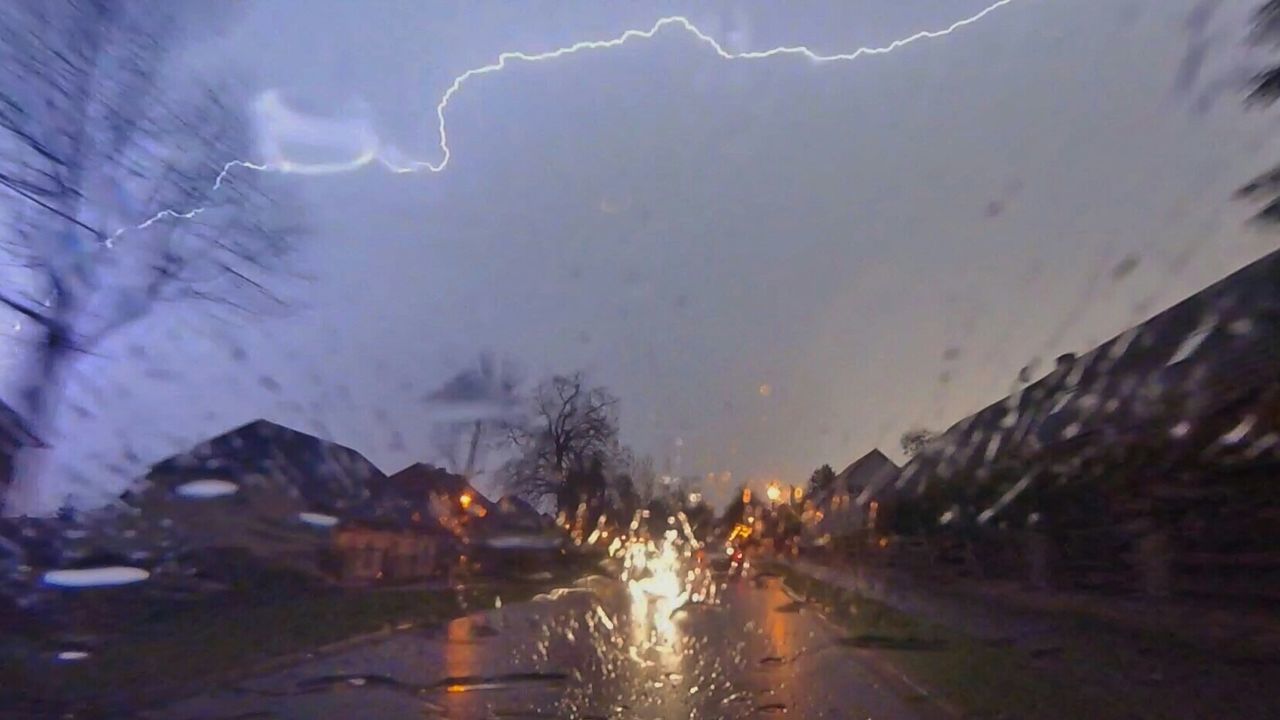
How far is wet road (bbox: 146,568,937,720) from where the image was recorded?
1353 cm

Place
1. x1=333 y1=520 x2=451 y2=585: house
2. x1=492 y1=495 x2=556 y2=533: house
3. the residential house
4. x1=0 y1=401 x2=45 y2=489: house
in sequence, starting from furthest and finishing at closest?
x1=492 y1=495 x2=556 y2=533: house < x1=333 y1=520 x2=451 y2=585: house < x1=0 y1=401 x2=45 y2=489: house < the residential house

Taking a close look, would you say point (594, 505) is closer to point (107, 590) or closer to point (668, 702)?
point (107, 590)

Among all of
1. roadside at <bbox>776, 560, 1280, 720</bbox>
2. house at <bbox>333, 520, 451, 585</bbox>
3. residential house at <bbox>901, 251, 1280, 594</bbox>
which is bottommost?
roadside at <bbox>776, 560, 1280, 720</bbox>

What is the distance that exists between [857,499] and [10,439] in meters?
40.7

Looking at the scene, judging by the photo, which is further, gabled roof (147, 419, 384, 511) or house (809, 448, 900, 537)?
house (809, 448, 900, 537)

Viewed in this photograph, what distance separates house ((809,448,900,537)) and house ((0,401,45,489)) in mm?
32645

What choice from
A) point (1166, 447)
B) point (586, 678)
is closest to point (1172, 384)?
point (1166, 447)

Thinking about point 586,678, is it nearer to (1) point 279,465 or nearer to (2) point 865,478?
(1) point 279,465

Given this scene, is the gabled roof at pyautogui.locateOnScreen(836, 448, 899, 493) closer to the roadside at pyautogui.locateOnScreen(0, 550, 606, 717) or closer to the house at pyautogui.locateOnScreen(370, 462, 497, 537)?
the house at pyautogui.locateOnScreen(370, 462, 497, 537)

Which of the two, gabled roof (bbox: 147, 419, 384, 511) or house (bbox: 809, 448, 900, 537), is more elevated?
house (bbox: 809, 448, 900, 537)

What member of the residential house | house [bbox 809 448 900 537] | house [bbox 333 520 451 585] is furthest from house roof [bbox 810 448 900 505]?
the residential house

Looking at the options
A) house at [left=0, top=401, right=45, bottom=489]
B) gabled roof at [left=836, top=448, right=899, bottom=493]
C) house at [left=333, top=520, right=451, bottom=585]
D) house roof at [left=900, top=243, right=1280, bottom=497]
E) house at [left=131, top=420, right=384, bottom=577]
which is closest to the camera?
house roof at [left=900, top=243, right=1280, bottom=497]

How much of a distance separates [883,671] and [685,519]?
40.4 meters

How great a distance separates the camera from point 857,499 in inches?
2221
